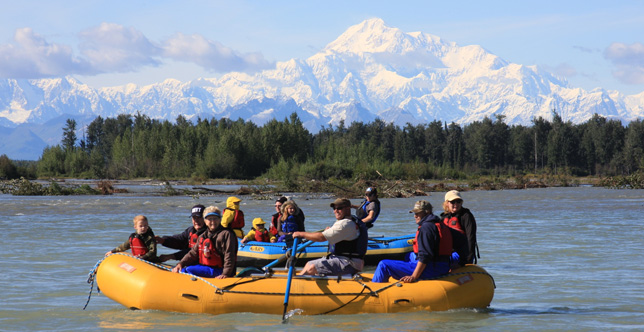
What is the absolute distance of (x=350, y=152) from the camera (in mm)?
77500

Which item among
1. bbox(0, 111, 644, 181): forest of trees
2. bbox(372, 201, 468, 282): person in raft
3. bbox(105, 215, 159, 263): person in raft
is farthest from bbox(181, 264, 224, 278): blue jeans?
bbox(0, 111, 644, 181): forest of trees

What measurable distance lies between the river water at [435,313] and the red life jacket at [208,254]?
73 cm

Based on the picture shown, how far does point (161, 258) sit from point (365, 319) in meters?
3.34

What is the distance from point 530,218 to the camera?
1136 inches

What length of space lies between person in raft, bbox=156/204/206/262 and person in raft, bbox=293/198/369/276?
1486mm

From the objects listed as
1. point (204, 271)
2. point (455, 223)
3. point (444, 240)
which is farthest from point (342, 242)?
point (204, 271)

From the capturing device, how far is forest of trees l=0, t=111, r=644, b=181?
75.2 meters

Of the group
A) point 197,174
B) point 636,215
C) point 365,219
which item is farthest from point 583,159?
point 365,219

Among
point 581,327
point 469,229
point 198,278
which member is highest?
point 469,229

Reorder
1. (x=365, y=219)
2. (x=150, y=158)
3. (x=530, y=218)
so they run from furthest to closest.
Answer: (x=150, y=158), (x=530, y=218), (x=365, y=219)

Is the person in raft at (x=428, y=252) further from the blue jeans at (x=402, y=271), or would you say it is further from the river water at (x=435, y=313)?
the river water at (x=435, y=313)

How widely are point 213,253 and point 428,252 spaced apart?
291 centimetres

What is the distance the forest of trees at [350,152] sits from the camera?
75.2 m

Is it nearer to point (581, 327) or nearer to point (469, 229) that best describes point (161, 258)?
point (469, 229)
